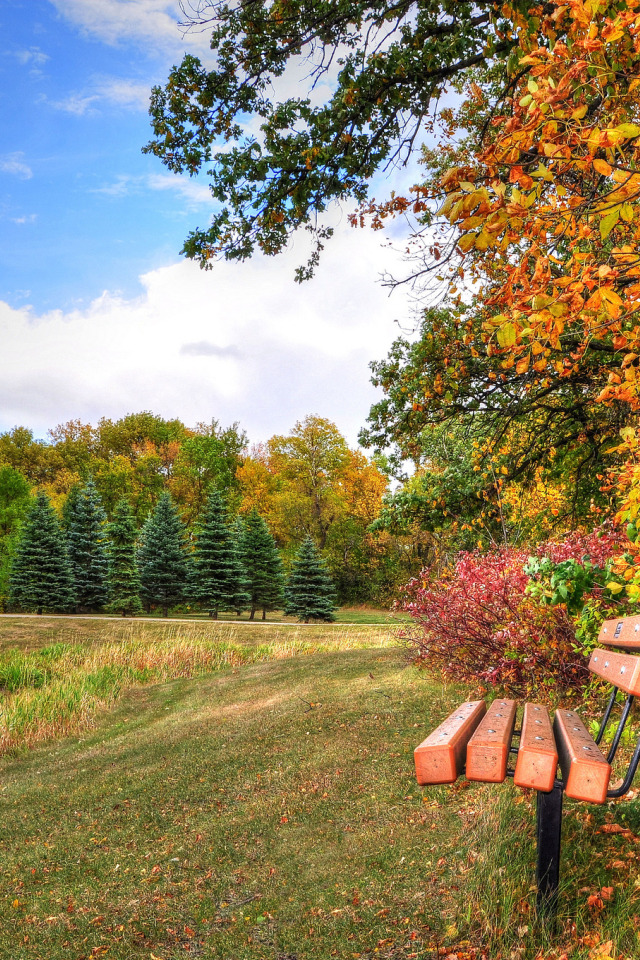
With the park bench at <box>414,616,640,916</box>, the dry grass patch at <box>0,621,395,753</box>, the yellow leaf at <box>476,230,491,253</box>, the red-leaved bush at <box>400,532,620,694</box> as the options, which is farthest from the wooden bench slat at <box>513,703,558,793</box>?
the dry grass patch at <box>0,621,395,753</box>

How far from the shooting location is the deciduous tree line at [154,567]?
25234 mm

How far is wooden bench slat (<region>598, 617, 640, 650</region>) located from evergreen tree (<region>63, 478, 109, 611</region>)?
2579cm

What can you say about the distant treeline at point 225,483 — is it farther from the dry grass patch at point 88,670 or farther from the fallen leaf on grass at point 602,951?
the fallen leaf on grass at point 602,951

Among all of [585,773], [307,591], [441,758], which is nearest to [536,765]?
[585,773]

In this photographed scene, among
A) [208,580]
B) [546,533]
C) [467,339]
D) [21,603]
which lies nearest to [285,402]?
[208,580]

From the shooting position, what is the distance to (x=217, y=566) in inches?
1049

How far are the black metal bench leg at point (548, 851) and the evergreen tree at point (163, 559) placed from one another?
26.0 meters

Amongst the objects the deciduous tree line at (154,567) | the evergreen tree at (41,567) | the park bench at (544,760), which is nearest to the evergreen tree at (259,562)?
the deciduous tree line at (154,567)

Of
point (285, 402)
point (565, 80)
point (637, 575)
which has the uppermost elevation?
point (285, 402)

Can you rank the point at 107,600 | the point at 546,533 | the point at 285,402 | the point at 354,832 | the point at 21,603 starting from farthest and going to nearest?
1. the point at 285,402
2. the point at 107,600
3. the point at 21,603
4. the point at 546,533
5. the point at 354,832

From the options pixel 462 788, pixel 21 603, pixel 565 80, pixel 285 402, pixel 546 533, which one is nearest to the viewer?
pixel 565 80

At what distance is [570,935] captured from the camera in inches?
85.8

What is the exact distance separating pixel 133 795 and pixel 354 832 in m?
2.30

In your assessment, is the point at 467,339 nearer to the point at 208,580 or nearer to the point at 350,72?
the point at 350,72
